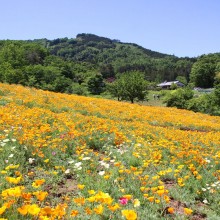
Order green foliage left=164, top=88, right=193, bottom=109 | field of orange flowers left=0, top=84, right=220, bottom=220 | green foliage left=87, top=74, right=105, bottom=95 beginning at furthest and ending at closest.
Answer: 1. green foliage left=87, top=74, right=105, bottom=95
2. green foliage left=164, top=88, right=193, bottom=109
3. field of orange flowers left=0, top=84, right=220, bottom=220

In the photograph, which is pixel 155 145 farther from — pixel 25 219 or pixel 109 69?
pixel 109 69

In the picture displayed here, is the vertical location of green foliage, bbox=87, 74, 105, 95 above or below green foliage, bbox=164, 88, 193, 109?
below

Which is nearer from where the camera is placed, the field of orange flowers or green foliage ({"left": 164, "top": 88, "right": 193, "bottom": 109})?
the field of orange flowers

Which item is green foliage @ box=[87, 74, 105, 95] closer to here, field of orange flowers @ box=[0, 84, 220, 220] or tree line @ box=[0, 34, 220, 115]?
tree line @ box=[0, 34, 220, 115]

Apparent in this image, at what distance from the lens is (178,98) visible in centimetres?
5191

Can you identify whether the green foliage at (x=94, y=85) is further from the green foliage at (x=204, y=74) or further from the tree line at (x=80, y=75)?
the green foliage at (x=204, y=74)

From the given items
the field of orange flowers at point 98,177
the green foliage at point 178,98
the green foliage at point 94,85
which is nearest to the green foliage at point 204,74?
the green foliage at point 94,85

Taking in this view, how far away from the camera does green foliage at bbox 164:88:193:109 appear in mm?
51162

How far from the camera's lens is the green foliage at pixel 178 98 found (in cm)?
5116

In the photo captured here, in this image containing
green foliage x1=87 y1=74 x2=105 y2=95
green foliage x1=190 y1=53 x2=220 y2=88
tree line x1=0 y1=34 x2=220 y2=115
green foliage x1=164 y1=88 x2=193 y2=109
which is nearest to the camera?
tree line x1=0 y1=34 x2=220 y2=115

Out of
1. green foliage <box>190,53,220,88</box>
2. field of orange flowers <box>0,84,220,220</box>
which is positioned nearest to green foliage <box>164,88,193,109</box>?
field of orange flowers <box>0,84,220,220</box>

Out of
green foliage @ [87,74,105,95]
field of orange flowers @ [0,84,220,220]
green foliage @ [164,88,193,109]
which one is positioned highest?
field of orange flowers @ [0,84,220,220]

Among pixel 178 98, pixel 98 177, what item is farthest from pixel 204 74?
pixel 98 177

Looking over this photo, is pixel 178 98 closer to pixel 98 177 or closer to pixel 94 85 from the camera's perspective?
pixel 98 177
